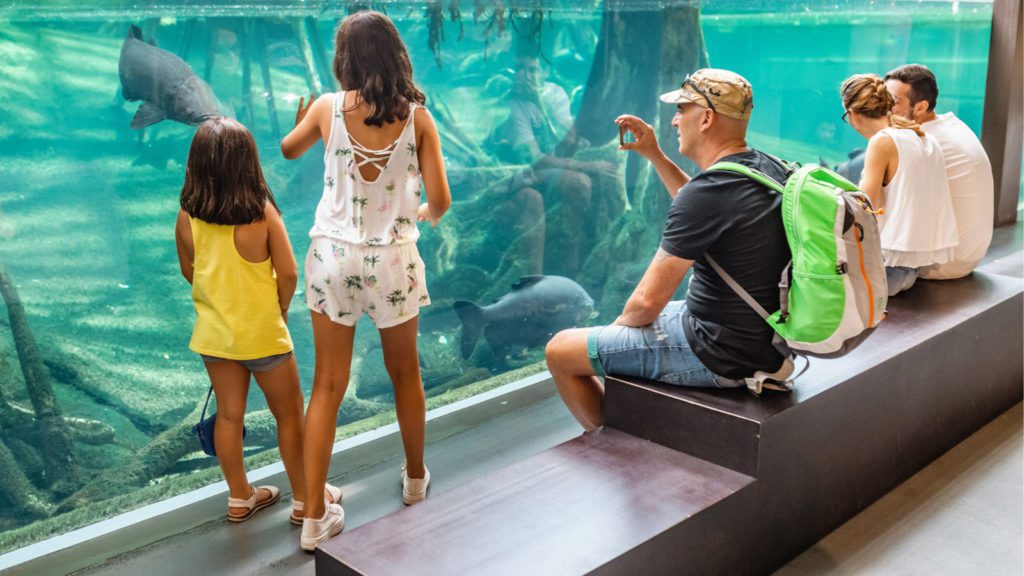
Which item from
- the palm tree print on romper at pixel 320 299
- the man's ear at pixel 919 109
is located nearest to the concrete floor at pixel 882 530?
the palm tree print on romper at pixel 320 299

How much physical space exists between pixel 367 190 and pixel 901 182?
2.14 meters

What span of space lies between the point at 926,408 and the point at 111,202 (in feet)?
9.05

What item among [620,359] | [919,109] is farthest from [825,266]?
[919,109]

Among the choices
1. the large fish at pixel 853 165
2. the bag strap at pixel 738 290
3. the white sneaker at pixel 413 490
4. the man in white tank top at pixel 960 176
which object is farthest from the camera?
the large fish at pixel 853 165

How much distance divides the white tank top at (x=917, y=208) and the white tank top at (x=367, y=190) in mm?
1961

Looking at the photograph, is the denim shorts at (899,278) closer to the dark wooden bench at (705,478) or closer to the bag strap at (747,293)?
the dark wooden bench at (705,478)

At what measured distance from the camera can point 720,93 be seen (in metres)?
2.46

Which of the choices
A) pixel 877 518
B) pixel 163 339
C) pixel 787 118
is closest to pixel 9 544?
pixel 163 339

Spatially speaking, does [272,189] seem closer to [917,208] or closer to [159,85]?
[159,85]

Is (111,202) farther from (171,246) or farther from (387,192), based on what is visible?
(387,192)

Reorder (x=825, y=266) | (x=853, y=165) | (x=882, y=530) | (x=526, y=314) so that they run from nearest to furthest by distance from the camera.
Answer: (x=825, y=266) < (x=882, y=530) < (x=526, y=314) < (x=853, y=165)

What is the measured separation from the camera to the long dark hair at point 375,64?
8.14 feet

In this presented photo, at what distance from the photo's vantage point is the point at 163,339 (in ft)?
9.61

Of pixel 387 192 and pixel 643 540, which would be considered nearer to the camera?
pixel 643 540
